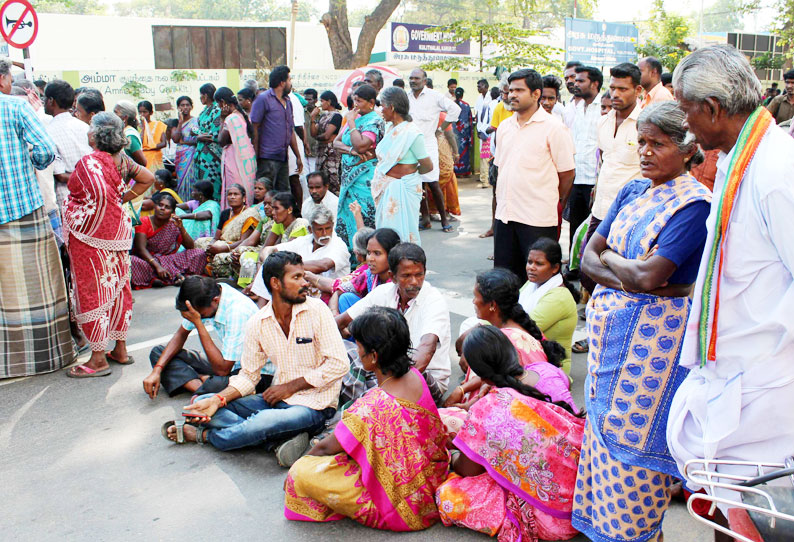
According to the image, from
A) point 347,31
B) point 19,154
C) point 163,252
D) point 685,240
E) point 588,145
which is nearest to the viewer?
point 685,240

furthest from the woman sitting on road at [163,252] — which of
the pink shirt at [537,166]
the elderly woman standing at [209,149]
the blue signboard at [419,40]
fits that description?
the blue signboard at [419,40]

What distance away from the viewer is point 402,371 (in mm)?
3215

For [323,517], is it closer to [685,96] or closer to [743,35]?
[685,96]

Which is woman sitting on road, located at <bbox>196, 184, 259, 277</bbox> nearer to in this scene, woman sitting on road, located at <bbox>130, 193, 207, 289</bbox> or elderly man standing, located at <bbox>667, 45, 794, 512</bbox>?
woman sitting on road, located at <bbox>130, 193, 207, 289</bbox>

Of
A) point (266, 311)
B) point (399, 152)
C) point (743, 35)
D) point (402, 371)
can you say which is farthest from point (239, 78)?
point (743, 35)

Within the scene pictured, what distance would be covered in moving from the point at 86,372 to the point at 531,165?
11.3 feet

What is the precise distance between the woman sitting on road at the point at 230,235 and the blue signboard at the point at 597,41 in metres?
10.5

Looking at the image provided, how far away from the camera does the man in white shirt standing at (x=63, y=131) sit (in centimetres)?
565

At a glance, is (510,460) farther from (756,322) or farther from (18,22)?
(18,22)

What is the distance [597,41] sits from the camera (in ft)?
54.5

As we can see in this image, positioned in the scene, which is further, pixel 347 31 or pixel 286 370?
pixel 347 31

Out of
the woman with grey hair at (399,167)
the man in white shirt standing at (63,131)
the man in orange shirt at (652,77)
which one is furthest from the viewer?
the woman with grey hair at (399,167)

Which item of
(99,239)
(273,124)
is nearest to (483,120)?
(273,124)

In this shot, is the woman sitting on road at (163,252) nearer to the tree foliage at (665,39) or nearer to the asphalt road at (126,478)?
the asphalt road at (126,478)
